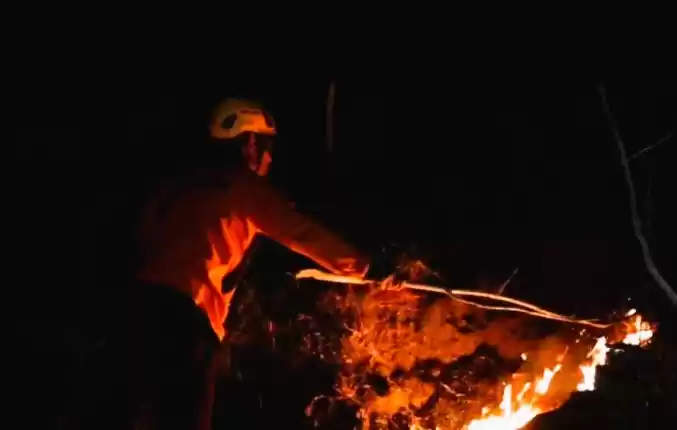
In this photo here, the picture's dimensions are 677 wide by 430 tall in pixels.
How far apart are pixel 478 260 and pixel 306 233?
193cm

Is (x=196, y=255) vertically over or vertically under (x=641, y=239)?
under

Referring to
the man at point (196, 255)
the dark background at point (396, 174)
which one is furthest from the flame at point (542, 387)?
the man at point (196, 255)

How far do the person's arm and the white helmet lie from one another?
0.22 metres

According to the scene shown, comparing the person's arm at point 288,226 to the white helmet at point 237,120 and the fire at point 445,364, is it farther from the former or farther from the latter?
the fire at point 445,364

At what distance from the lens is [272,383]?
5.61 meters

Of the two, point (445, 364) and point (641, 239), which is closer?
point (641, 239)

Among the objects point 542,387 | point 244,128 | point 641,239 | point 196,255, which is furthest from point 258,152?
point 641,239

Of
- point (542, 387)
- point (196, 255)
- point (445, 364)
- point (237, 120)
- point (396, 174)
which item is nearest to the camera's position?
point (196, 255)

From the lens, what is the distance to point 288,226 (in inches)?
177

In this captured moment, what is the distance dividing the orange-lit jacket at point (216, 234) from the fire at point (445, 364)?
0.84 meters

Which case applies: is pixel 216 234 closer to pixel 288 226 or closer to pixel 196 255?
pixel 196 255

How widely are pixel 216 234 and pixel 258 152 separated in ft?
1.49

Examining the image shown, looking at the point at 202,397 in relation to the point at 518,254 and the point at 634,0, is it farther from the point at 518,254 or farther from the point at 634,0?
the point at 634,0

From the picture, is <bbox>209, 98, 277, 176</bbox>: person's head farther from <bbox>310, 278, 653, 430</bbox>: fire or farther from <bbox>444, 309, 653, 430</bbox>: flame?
<bbox>444, 309, 653, 430</bbox>: flame
